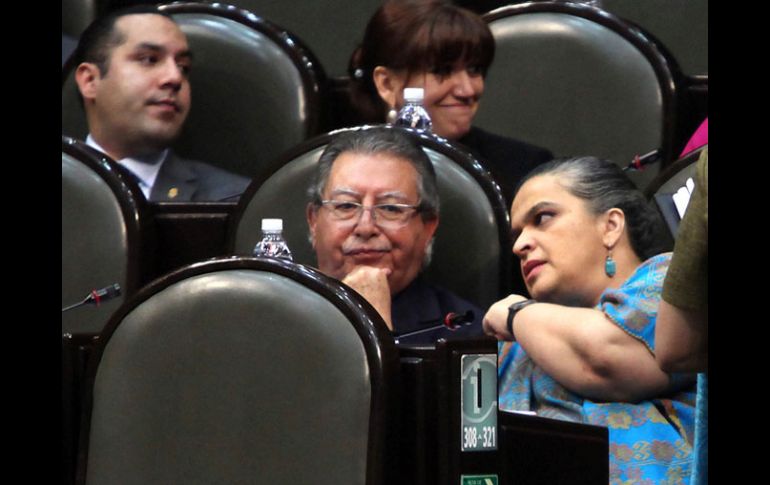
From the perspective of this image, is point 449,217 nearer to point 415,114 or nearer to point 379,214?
point 379,214

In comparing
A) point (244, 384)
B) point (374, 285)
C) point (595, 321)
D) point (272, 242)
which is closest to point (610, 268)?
point (595, 321)

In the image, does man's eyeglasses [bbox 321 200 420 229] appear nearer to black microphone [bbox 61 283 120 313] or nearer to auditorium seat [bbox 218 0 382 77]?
black microphone [bbox 61 283 120 313]

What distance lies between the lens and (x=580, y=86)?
5.84 ft

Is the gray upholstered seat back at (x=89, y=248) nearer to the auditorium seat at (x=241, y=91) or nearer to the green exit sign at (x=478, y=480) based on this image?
the auditorium seat at (x=241, y=91)

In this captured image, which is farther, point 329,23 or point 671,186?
point 329,23

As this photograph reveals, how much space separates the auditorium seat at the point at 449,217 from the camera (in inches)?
53.9

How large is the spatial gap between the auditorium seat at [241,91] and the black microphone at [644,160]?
411 mm

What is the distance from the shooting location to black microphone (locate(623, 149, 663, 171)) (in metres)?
1.70

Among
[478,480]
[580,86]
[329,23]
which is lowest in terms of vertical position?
[478,480]

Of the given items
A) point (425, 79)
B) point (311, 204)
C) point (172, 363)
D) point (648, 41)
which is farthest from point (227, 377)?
point (648, 41)

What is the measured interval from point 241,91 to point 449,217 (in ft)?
1.81

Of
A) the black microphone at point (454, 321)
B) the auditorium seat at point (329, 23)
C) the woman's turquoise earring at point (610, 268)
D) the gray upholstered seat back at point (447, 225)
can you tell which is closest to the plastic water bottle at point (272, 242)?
the gray upholstered seat back at point (447, 225)

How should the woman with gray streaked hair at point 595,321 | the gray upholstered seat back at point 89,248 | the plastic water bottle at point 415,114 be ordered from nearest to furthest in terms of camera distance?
the woman with gray streaked hair at point 595,321 < the gray upholstered seat back at point 89,248 < the plastic water bottle at point 415,114
